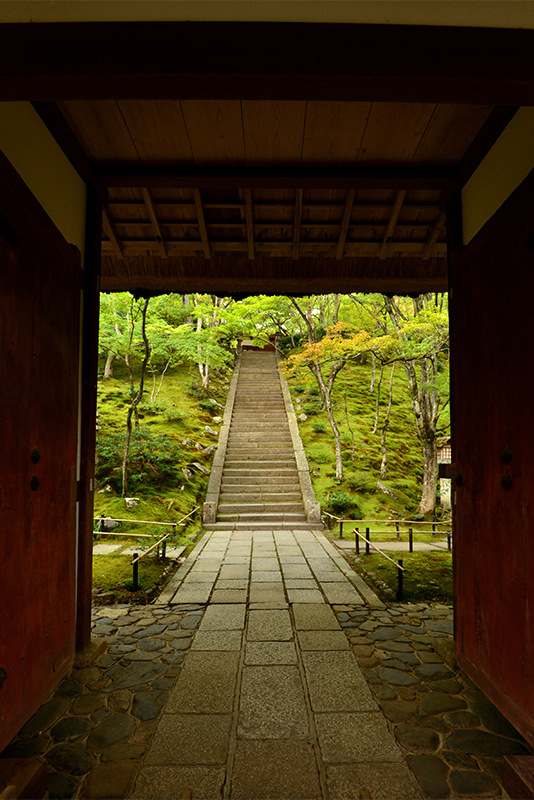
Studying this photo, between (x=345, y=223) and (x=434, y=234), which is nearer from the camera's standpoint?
(x=345, y=223)

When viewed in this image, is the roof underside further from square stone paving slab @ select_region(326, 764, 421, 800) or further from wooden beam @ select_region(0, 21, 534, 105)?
square stone paving slab @ select_region(326, 764, 421, 800)

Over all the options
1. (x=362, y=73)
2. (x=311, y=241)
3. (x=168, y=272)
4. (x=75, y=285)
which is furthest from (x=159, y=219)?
(x=362, y=73)

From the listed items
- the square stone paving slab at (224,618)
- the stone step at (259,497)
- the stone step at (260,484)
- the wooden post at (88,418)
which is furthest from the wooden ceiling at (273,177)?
the stone step at (260,484)

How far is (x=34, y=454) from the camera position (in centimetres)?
221

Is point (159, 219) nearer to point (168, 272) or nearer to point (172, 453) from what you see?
point (168, 272)

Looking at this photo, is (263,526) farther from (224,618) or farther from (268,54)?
(268,54)

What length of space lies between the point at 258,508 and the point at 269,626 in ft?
21.0

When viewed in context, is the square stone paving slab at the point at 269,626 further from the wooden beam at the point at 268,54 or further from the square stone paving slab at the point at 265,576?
the wooden beam at the point at 268,54

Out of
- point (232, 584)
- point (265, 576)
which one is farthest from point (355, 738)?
point (265, 576)

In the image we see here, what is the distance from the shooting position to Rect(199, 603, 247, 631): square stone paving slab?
353 centimetres

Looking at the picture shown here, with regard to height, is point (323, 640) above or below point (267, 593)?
above

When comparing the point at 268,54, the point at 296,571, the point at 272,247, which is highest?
the point at 272,247

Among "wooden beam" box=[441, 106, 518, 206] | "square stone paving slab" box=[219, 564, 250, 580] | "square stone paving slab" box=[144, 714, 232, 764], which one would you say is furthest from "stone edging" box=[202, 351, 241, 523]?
"wooden beam" box=[441, 106, 518, 206]

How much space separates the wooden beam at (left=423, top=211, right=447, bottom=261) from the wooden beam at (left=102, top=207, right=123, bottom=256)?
117 inches
